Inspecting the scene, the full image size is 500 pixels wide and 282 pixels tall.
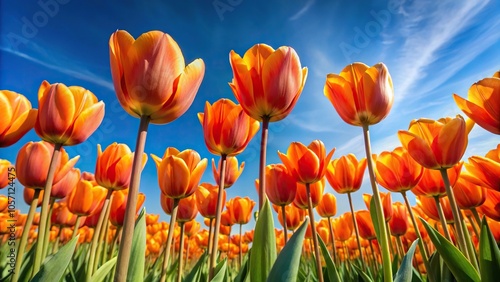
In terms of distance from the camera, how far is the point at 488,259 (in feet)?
4.32

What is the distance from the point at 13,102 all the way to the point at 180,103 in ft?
3.36

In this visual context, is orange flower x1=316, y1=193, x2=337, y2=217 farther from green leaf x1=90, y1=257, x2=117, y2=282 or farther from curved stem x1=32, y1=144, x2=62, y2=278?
curved stem x1=32, y1=144, x2=62, y2=278

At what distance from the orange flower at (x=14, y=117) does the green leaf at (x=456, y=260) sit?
6.71 ft

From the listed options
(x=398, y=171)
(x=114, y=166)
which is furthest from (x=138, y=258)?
(x=398, y=171)

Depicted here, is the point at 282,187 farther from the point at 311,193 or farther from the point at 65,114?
the point at 65,114

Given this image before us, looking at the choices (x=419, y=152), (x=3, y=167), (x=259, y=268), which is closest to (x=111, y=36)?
(x=259, y=268)

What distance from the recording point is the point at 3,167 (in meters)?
2.31

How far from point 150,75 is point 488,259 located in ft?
5.37

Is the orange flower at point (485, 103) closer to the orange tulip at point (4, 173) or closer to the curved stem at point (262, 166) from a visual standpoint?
the curved stem at point (262, 166)

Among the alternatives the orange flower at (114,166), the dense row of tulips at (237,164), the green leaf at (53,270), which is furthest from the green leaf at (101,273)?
the orange flower at (114,166)

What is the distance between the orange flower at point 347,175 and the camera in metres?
2.56

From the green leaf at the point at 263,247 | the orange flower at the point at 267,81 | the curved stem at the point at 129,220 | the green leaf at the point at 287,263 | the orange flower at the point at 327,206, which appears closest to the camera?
the curved stem at the point at 129,220

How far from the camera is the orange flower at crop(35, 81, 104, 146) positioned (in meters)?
1.45

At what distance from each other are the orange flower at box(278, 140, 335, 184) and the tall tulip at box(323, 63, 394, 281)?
1.47 ft
